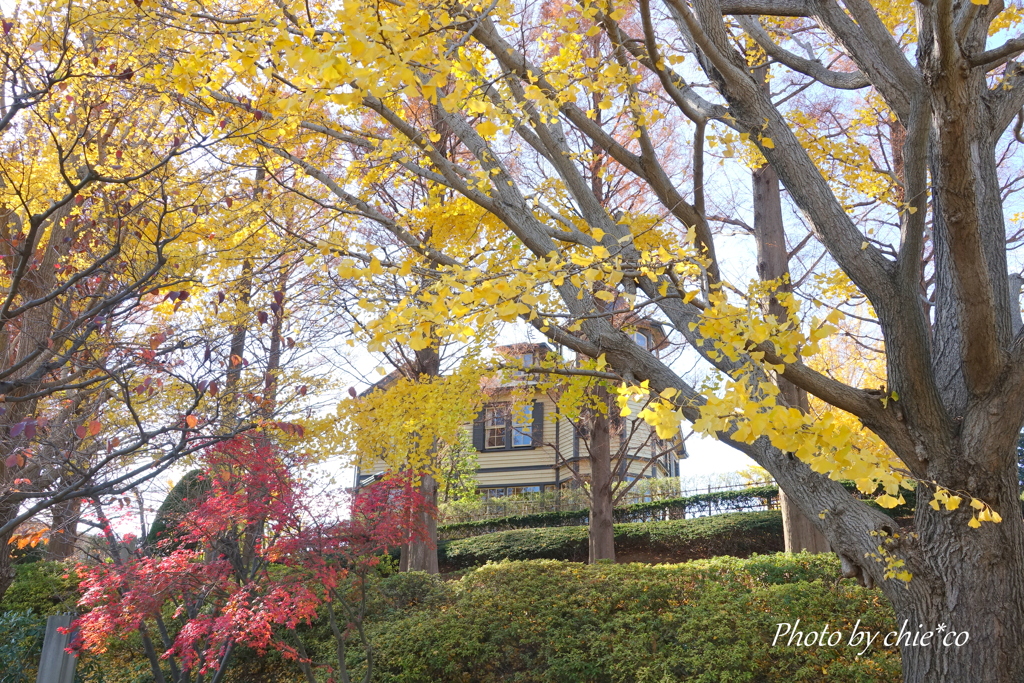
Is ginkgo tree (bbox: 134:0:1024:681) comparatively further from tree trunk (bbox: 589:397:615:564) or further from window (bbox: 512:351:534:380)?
tree trunk (bbox: 589:397:615:564)

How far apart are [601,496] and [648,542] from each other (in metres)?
3.43

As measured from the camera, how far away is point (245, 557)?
6727 mm

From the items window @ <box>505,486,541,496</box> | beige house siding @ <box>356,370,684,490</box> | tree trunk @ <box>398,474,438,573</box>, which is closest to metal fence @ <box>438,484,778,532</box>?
beige house siding @ <box>356,370,684,490</box>

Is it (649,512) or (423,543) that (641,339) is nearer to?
(649,512)

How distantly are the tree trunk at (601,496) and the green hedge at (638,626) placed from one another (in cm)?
171

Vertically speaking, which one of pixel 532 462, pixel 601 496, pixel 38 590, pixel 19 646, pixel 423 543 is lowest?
pixel 19 646

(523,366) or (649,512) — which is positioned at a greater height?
(523,366)

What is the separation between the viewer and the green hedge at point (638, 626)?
5.14 metres

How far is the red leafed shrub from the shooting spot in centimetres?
546

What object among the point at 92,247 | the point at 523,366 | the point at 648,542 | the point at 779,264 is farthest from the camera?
the point at 648,542

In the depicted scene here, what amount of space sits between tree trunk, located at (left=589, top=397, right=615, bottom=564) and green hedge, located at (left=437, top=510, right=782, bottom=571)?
2191 mm

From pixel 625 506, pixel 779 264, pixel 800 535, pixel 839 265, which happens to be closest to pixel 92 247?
pixel 839 265

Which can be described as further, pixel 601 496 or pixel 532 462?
pixel 532 462

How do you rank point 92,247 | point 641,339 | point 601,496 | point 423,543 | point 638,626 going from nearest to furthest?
point 92,247, point 638,626, point 601,496, point 423,543, point 641,339
